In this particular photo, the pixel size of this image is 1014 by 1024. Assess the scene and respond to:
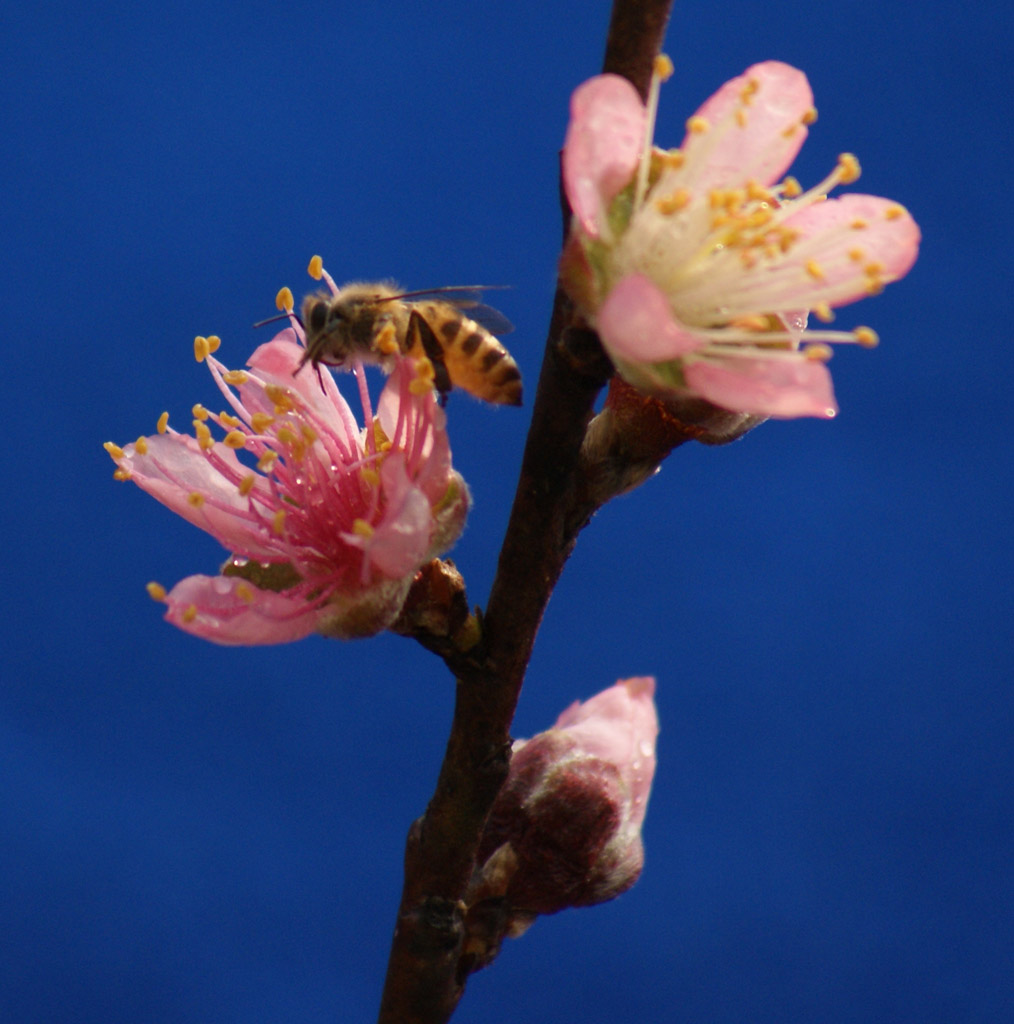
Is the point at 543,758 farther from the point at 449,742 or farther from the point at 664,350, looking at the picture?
the point at 664,350

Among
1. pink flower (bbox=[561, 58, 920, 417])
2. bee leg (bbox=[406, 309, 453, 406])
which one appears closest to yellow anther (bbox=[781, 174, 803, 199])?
pink flower (bbox=[561, 58, 920, 417])

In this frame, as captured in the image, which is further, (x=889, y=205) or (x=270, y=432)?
(x=270, y=432)

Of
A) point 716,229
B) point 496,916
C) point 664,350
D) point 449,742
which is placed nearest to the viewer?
point 664,350

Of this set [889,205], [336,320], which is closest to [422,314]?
[336,320]

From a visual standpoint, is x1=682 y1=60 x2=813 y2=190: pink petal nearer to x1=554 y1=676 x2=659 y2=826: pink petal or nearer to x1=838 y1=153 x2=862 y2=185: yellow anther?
x1=838 y1=153 x2=862 y2=185: yellow anther

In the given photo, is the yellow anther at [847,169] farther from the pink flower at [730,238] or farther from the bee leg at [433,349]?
the bee leg at [433,349]

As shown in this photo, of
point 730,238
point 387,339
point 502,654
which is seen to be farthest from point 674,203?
point 502,654
